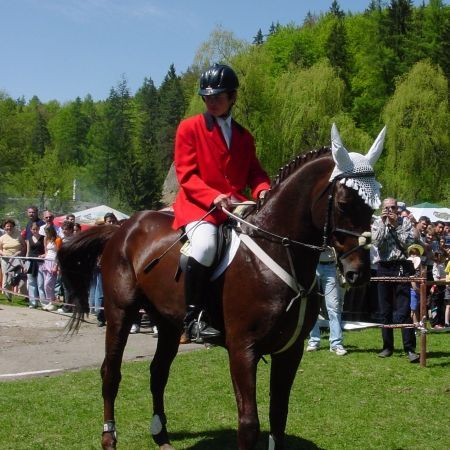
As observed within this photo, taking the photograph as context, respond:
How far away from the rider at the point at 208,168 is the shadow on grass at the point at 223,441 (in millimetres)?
1430

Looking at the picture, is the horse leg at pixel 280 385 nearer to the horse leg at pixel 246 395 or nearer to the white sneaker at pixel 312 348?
the horse leg at pixel 246 395

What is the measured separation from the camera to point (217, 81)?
16.8ft

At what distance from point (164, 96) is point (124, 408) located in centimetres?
10009

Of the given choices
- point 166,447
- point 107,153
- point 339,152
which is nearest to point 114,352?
point 166,447

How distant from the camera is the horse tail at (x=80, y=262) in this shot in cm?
703

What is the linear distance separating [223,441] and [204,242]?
90.6 inches

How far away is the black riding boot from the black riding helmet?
1281 millimetres

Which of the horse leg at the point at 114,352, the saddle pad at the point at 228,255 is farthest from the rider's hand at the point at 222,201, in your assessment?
the horse leg at the point at 114,352

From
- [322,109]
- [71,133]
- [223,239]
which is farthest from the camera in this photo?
[71,133]

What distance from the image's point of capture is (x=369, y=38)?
58.1 metres

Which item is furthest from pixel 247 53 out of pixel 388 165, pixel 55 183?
pixel 55 183

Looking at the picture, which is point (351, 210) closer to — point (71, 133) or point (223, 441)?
point (223, 441)

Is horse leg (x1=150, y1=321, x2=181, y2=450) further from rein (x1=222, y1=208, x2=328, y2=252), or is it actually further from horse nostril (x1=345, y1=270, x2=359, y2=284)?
horse nostril (x1=345, y1=270, x2=359, y2=284)

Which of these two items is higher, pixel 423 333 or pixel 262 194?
pixel 262 194
